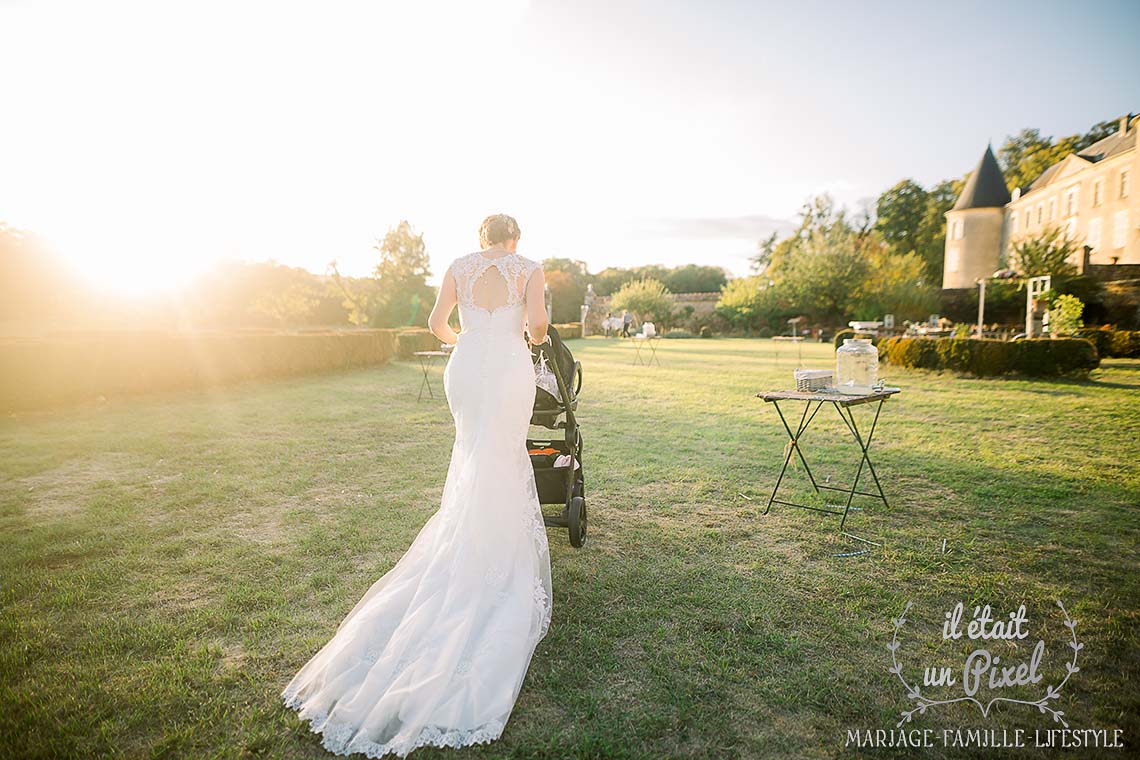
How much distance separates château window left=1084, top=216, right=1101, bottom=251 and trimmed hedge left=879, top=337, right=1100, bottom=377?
29313 mm

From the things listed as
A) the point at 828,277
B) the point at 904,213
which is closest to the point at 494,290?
the point at 828,277

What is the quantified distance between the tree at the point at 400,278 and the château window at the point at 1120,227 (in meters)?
38.4

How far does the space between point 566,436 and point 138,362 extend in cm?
1043

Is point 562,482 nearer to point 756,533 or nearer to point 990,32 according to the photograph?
point 756,533

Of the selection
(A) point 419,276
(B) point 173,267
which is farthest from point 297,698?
(A) point 419,276

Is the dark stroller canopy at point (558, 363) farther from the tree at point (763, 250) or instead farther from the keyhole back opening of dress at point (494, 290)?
the tree at point (763, 250)

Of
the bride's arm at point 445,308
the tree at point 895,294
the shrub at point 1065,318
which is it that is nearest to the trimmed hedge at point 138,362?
the bride's arm at point 445,308

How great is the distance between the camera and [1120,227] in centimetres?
3077

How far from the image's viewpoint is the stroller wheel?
377 cm

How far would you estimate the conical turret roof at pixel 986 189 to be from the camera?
41.8 meters

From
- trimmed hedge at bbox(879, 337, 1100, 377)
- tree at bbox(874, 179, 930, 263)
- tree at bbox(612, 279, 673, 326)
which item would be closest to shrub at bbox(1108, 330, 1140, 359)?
trimmed hedge at bbox(879, 337, 1100, 377)

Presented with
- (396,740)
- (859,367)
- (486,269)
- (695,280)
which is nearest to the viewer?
(396,740)

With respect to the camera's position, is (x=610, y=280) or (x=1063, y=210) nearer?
(x=1063, y=210)

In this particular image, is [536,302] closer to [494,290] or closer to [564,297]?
[494,290]
